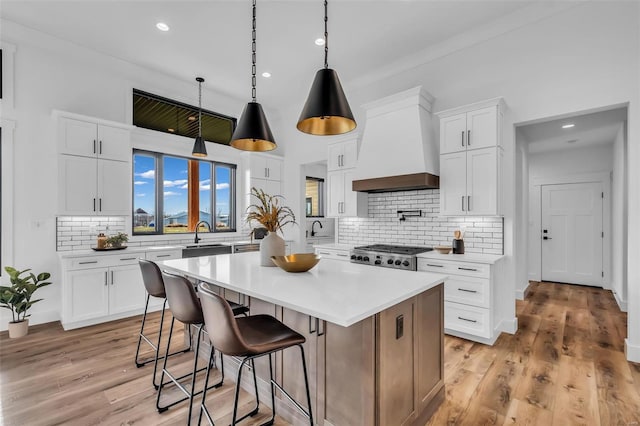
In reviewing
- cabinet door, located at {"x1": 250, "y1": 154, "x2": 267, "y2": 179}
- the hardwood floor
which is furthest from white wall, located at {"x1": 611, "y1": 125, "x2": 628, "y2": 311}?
cabinet door, located at {"x1": 250, "y1": 154, "x2": 267, "y2": 179}

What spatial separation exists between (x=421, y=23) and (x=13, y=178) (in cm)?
504

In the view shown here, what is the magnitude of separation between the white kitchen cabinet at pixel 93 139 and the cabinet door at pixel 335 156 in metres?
2.85

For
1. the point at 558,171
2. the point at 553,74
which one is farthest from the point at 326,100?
the point at 558,171

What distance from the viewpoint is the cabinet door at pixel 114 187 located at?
3967 mm

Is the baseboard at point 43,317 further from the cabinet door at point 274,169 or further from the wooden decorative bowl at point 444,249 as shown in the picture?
the wooden decorative bowl at point 444,249

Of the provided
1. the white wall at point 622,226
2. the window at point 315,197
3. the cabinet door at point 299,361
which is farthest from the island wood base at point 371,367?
the window at point 315,197

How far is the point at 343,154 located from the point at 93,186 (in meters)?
3.38

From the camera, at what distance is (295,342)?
1597 millimetres

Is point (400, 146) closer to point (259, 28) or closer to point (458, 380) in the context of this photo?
point (259, 28)

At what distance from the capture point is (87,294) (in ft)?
12.1

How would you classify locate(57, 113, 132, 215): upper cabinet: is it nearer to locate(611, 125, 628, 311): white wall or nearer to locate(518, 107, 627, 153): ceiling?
locate(518, 107, 627, 153): ceiling

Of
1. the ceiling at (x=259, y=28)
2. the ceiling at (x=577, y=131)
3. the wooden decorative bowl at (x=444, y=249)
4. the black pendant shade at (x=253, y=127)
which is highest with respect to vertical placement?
the ceiling at (x=259, y=28)

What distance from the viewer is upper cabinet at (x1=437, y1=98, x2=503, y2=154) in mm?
3350

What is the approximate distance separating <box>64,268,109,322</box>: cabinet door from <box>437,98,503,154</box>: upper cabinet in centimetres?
444
